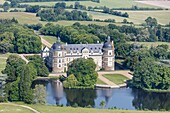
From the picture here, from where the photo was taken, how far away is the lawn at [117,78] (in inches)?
2918

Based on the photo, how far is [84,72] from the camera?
2822 inches

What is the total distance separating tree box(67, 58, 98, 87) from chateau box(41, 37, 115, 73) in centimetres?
662

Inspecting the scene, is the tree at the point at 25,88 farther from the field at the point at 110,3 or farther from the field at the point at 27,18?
the field at the point at 110,3

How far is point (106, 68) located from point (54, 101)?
1983 cm

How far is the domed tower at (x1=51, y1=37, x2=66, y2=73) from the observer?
79000mm

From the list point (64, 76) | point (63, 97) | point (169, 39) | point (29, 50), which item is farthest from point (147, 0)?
point (63, 97)

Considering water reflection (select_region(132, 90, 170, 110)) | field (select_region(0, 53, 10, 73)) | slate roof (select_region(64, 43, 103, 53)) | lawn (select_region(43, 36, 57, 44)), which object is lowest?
water reflection (select_region(132, 90, 170, 110))

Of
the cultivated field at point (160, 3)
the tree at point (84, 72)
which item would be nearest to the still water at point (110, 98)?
the tree at point (84, 72)

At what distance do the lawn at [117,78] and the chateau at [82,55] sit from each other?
4112 mm

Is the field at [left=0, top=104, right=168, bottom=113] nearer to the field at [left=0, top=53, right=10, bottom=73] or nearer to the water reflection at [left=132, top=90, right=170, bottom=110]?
the water reflection at [left=132, top=90, right=170, bottom=110]

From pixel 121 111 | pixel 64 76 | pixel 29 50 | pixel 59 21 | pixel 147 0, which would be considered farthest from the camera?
pixel 147 0

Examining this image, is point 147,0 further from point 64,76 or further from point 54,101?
point 54,101

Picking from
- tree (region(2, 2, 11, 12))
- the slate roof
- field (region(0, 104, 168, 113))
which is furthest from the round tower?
tree (region(2, 2, 11, 12))

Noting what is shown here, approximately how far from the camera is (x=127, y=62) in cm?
8362
